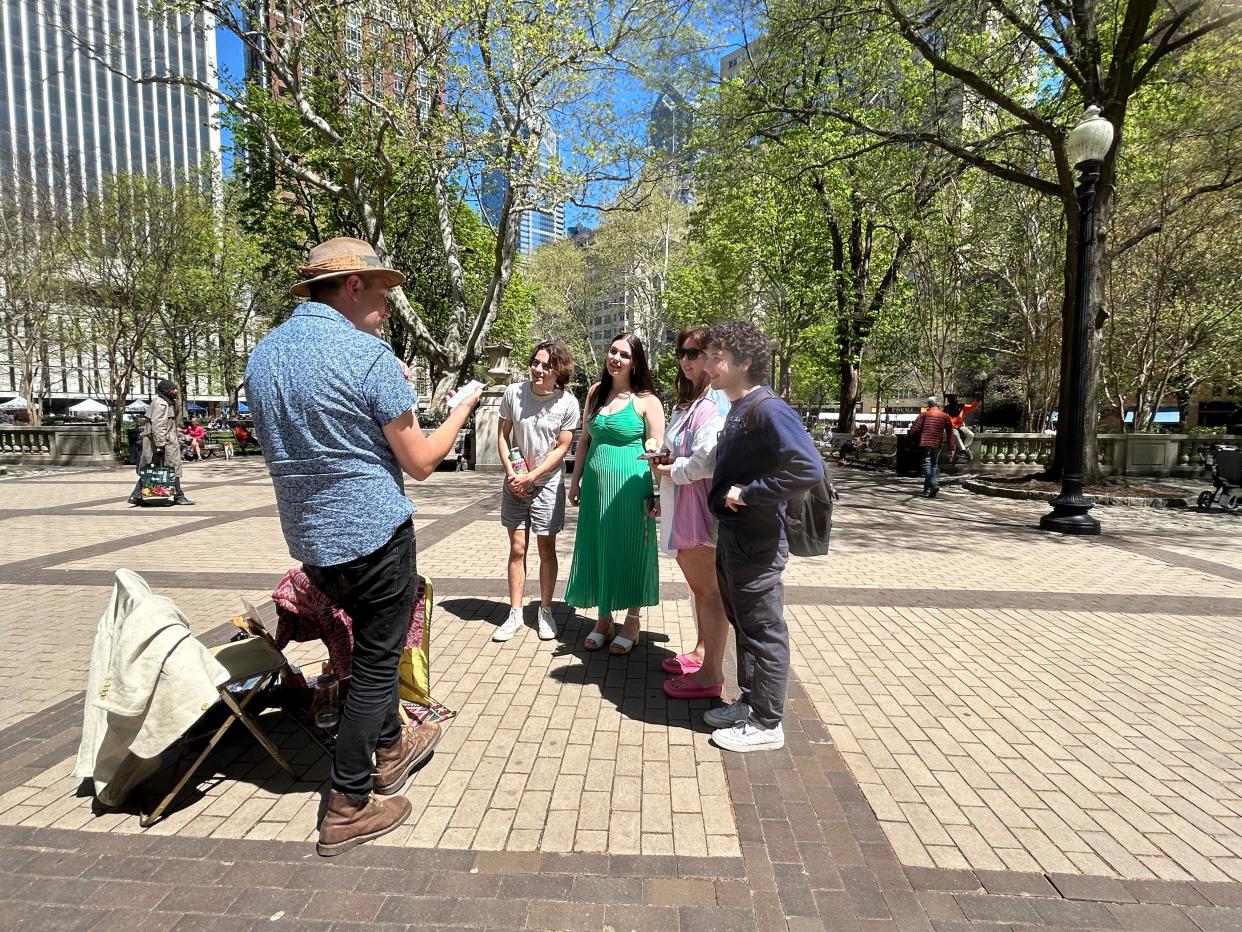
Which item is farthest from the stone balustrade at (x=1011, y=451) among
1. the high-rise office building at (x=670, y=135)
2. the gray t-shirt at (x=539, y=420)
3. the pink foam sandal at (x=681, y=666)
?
the gray t-shirt at (x=539, y=420)

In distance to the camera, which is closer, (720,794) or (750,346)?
(720,794)

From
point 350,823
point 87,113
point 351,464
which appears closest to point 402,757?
point 350,823

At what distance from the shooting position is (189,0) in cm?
1230

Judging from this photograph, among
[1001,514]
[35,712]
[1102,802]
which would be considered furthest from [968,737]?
[1001,514]

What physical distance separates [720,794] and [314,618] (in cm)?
188

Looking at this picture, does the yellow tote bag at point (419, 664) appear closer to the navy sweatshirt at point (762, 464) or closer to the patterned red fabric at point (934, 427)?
the navy sweatshirt at point (762, 464)

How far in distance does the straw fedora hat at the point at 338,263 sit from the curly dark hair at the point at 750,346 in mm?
1436

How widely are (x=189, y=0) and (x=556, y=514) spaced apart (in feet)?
46.2

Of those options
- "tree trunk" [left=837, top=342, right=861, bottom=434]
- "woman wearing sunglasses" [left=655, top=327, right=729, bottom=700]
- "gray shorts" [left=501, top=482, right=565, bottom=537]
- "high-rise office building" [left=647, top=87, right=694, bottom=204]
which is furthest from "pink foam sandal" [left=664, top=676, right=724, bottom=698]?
"tree trunk" [left=837, top=342, right=861, bottom=434]

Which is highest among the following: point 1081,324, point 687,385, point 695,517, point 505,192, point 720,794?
point 505,192

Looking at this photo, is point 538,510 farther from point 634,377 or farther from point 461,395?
point 461,395

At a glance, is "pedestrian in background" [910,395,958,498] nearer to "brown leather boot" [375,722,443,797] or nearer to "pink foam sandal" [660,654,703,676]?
"pink foam sandal" [660,654,703,676]

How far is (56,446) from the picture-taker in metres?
17.3

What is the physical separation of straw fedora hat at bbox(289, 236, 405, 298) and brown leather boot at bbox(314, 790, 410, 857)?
6.07 feet
